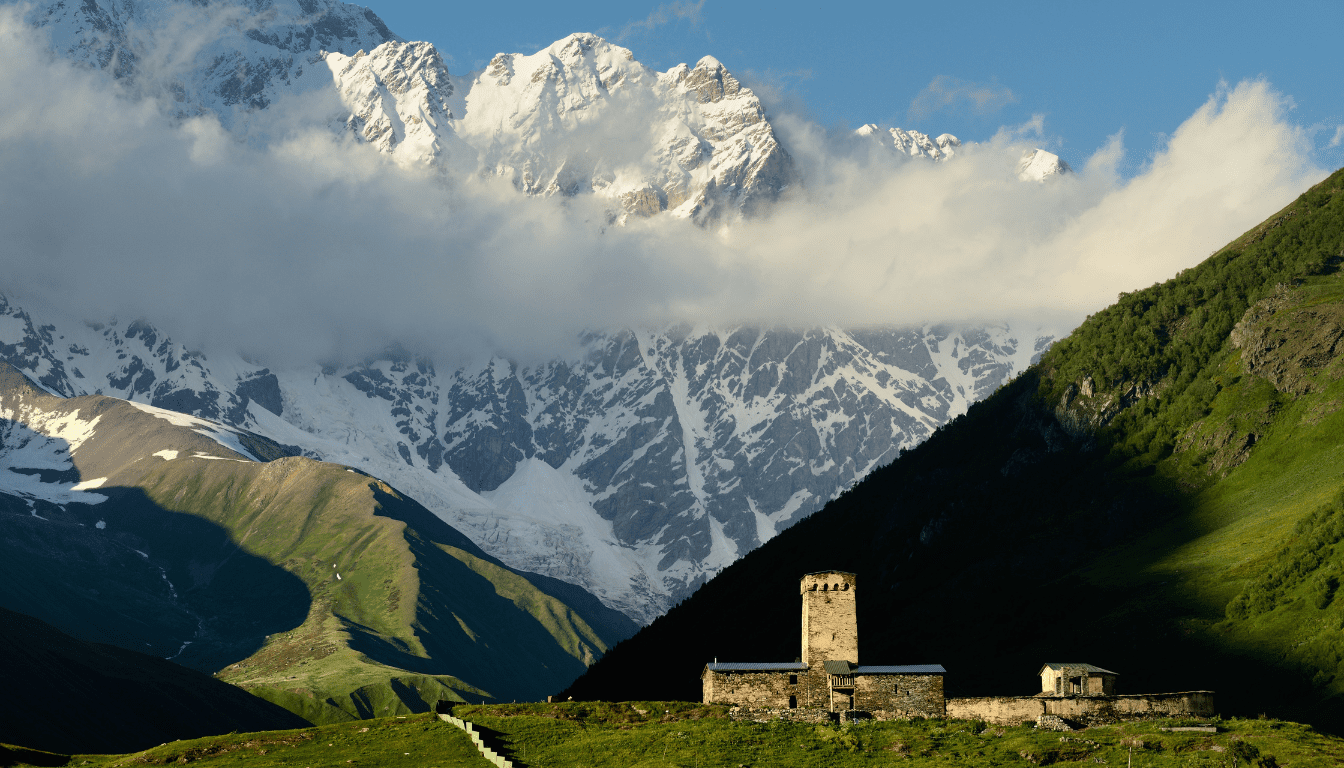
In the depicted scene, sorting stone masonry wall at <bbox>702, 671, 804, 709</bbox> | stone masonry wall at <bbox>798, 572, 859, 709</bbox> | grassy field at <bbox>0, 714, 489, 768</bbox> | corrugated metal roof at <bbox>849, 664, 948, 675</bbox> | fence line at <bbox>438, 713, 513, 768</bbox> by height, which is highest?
stone masonry wall at <bbox>798, 572, 859, 709</bbox>

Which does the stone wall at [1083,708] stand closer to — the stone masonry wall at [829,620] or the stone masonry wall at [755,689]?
the stone masonry wall at [829,620]

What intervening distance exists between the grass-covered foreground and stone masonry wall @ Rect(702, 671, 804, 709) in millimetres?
1784

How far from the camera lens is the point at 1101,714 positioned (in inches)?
3268

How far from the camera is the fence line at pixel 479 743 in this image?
7544cm

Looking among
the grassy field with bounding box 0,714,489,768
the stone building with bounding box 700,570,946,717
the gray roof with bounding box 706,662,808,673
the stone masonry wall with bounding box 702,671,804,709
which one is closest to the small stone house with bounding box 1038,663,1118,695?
the stone building with bounding box 700,570,946,717

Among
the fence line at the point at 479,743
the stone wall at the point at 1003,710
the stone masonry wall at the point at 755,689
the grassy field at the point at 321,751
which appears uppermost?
the stone masonry wall at the point at 755,689

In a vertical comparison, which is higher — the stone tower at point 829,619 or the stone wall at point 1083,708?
the stone tower at point 829,619

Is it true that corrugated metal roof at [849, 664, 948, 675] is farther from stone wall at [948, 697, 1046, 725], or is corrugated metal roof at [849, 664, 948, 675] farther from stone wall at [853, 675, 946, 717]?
stone wall at [948, 697, 1046, 725]

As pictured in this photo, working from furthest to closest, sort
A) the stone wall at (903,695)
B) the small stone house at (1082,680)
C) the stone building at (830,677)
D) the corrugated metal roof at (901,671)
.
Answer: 1. the small stone house at (1082,680)
2. the corrugated metal roof at (901,671)
3. the stone building at (830,677)
4. the stone wall at (903,695)

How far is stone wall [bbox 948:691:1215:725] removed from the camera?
83.2m

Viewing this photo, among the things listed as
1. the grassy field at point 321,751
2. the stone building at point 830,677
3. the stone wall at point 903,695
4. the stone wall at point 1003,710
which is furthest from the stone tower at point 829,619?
the grassy field at point 321,751

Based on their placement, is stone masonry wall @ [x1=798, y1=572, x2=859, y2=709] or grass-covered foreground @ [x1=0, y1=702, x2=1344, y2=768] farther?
stone masonry wall @ [x1=798, y1=572, x2=859, y2=709]

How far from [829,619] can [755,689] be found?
7.53 meters

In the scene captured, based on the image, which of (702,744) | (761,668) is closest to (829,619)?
(761,668)
